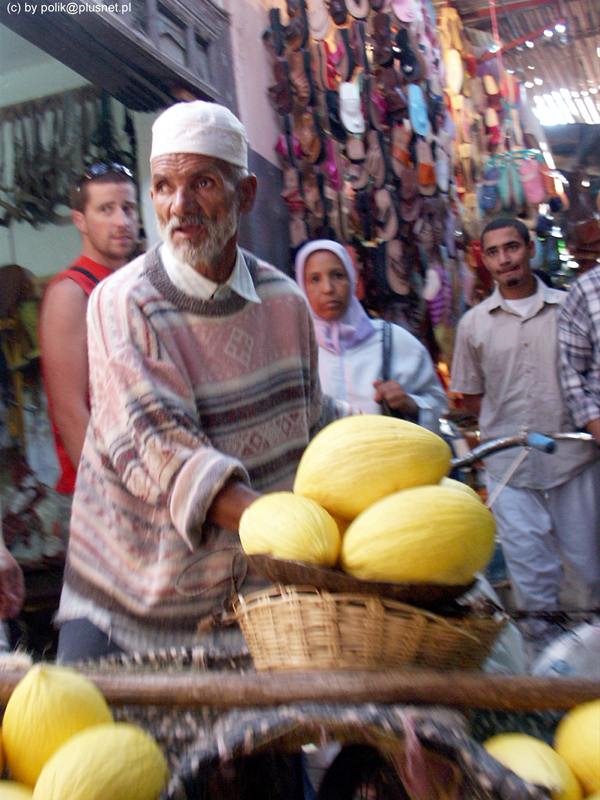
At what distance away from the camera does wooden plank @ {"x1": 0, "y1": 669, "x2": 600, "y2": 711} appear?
0.81 metres

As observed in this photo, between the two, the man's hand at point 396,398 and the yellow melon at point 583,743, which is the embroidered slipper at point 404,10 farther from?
the yellow melon at point 583,743

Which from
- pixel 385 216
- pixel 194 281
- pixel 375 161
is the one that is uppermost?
pixel 375 161

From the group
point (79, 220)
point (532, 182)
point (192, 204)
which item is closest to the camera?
point (192, 204)

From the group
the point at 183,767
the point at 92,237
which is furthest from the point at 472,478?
the point at 183,767

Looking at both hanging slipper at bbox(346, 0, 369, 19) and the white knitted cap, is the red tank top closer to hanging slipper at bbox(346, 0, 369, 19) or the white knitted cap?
the white knitted cap

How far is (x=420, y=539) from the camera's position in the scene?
2.91ft

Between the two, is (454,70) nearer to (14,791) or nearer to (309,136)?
(309,136)

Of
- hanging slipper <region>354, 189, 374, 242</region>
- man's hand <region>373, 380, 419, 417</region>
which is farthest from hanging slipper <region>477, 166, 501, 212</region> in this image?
man's hand <region>373, 380, 419, 417</region>

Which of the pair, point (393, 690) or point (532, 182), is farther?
point (532, 182)

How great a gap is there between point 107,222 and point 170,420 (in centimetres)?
149

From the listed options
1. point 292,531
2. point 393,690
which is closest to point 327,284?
point 292,531

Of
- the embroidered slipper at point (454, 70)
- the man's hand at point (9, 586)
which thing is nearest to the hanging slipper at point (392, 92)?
the embroidered slipper at point (454, 70)

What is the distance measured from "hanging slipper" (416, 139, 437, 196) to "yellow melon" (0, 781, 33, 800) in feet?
14.0

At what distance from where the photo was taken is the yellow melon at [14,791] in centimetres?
73
